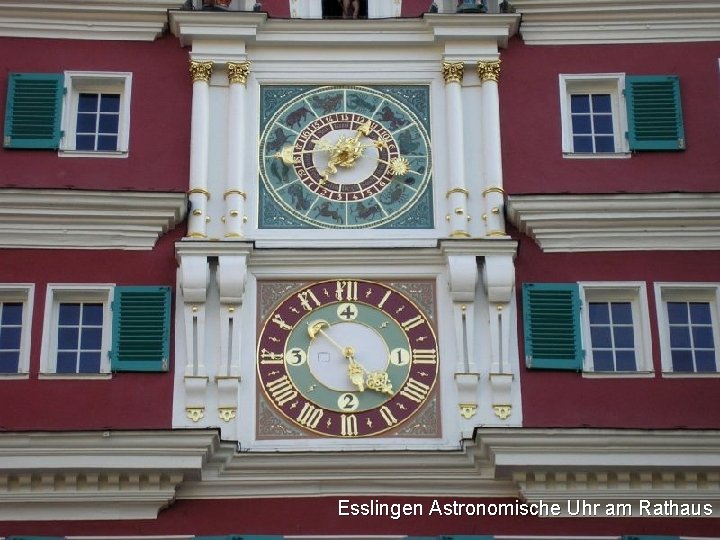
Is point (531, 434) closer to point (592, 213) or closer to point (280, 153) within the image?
point (592, 213)

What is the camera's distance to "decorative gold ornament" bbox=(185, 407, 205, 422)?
18656 millimetres

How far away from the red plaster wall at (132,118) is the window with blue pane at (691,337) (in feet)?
18.0

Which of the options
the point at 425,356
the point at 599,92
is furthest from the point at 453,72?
the point at 425,356

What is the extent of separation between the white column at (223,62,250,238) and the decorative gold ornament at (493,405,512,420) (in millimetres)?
Answer: 3321

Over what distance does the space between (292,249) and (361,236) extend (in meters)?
0.80

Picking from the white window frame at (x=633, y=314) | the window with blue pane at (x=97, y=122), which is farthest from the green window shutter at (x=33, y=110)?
the white window frame at (x=633, y=314)

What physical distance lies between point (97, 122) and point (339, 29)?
2.92m

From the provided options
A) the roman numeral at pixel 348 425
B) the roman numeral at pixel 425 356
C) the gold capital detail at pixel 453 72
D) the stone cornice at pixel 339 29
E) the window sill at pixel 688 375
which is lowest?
the roman numeral at pixel 348 425

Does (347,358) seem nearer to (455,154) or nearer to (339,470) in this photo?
(339,470)

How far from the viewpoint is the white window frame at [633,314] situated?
62.5 ft

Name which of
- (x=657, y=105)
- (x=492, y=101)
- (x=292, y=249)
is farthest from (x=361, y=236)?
(x=657, y=105)

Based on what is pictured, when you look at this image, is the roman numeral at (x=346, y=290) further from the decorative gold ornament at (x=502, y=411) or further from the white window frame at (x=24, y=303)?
the white window frame at (x=24, y=303)

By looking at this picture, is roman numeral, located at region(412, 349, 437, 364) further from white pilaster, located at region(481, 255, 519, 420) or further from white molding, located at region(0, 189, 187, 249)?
white molding, located at region(0, 189, 187, 249)

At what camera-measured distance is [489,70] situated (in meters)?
20.5
